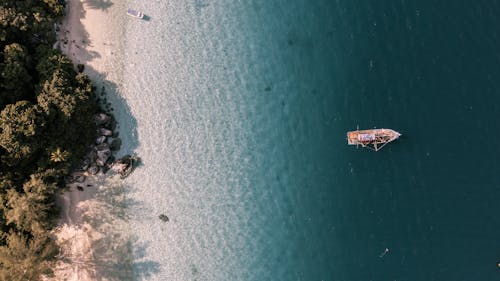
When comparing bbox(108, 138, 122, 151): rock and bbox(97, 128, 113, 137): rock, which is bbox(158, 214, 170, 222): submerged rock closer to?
bbox(108, 138, 122, 151): rock

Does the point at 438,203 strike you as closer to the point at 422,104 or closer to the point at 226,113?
the point at 422,104

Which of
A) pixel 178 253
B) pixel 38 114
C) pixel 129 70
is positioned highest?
pixel 129 70

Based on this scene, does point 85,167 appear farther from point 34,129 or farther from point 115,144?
point 34,129

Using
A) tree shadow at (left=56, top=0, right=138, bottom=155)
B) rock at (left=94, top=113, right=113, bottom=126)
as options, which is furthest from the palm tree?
tree shadow at (left=56, top=0, right=138, bottom=155)

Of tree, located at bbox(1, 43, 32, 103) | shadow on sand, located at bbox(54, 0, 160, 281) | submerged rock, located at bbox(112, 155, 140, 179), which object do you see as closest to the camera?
tree, located at bbox(1, 43, 32, 103)

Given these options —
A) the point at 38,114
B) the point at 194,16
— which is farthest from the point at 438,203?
the point at 38,114

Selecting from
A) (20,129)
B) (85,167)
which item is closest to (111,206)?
(85,167)
